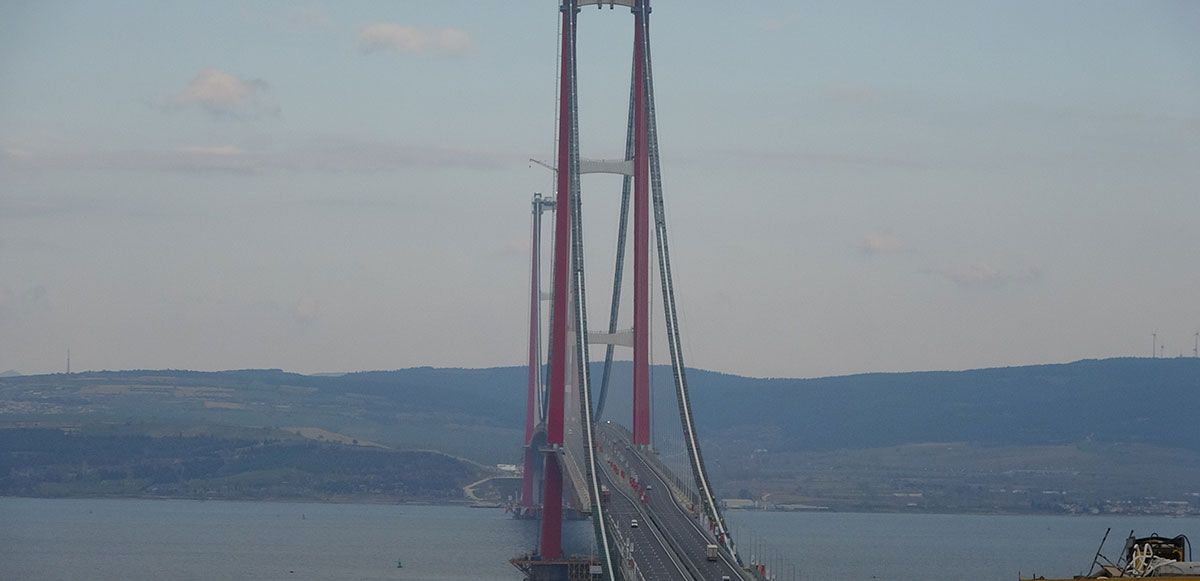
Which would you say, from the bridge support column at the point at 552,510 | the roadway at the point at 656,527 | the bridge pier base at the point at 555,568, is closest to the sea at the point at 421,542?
the bridge support column at the point at 552,510

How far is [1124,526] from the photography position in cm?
16975

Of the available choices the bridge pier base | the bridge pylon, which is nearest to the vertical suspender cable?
the bridge pylon

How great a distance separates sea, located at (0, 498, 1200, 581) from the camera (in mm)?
94438

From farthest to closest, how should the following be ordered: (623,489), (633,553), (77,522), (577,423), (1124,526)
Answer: (1124,526), (77,522), (577,423), (623,489), (633,553)

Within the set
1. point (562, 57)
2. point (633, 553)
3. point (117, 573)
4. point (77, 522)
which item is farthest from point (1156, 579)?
point (77, 522)

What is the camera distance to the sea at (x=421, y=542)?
94.4 metres

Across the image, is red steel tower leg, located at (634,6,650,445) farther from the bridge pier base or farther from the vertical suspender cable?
the bridge pier base

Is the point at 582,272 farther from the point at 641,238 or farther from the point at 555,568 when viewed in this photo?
the point at 555,568

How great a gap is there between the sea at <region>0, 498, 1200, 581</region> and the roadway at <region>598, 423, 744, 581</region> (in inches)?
259

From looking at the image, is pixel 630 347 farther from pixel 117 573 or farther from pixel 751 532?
pixel 751 532

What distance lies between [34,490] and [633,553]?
148m

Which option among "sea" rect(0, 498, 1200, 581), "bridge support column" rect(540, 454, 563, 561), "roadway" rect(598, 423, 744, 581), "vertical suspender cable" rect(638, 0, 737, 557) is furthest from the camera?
"sea" rect(0, 498, 1200, 581)

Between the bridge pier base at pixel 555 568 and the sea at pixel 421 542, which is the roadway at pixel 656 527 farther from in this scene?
the sea at pixel 421 542

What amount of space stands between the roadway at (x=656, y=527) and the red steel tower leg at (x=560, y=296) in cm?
221
